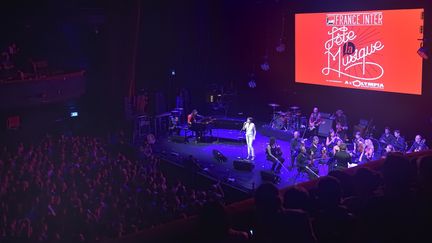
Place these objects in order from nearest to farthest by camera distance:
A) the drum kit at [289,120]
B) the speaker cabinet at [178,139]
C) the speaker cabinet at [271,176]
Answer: the speaker cabinet at [271,176] < the drum kit at [289,120] < the speaker cabinet at [178,139]

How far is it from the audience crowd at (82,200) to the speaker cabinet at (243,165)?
3.76 metres

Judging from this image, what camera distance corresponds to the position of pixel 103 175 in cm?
1056

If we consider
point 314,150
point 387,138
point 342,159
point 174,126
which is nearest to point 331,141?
point 314,150

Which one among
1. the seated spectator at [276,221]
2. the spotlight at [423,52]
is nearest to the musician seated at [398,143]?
the spotlight at [423,52]

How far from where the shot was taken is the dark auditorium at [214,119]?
368cm

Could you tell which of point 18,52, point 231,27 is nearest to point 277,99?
point 231,27

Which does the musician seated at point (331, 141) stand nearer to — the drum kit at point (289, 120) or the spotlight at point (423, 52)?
the drum kit at point (289, 120)

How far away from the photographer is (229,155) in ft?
54.2

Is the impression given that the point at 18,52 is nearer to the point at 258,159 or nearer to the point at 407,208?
the point at 258,159

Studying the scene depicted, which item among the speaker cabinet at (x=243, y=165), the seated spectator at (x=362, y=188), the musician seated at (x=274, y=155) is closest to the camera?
the seated spectator at (x=362, y=188)

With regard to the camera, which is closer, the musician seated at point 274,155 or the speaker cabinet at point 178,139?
the musician seated at point 274,155

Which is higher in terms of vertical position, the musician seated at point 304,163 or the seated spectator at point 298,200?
the seated spectator at point 298,200

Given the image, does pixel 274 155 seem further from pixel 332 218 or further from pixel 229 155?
pixel 332 218

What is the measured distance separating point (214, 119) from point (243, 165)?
5.89m
